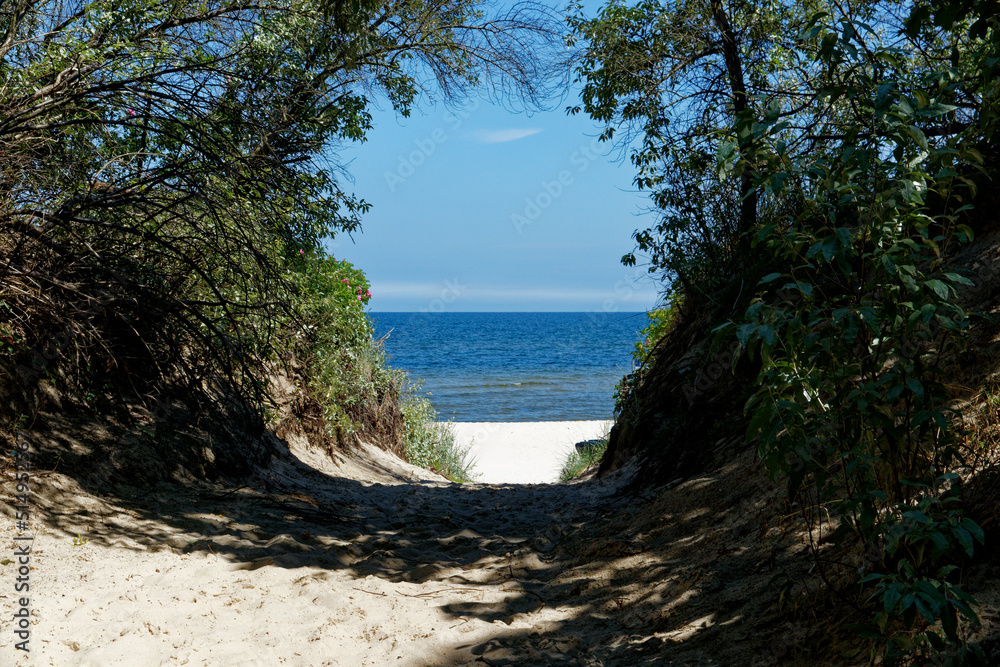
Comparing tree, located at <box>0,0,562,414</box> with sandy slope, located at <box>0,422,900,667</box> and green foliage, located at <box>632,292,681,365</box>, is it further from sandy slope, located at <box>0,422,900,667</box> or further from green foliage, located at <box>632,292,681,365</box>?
green foliage, located at <box>632,292,681,365</box>

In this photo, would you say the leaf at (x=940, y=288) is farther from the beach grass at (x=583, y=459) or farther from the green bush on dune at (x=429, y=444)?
the green bush on dune at (x=429, y=444)

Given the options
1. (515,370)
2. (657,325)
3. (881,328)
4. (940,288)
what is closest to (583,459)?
(657,325)

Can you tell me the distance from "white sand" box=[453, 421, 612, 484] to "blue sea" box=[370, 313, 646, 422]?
133 cm

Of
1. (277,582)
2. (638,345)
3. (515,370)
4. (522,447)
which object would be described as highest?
(638,345)

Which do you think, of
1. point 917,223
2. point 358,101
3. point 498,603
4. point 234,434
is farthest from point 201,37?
point 917,223

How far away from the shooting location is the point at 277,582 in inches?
160

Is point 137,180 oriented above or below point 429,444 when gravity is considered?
above

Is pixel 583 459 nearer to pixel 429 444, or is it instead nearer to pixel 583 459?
pixel 583 459

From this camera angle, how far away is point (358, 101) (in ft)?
30.0

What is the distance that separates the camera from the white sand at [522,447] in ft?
51.4

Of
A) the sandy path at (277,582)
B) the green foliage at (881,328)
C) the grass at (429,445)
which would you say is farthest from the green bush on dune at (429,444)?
the green foliage at (881,328)

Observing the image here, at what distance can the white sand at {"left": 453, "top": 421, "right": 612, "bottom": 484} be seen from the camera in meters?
15.7

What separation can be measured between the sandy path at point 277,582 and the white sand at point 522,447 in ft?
28.0

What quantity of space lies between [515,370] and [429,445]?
30965 millimetres
